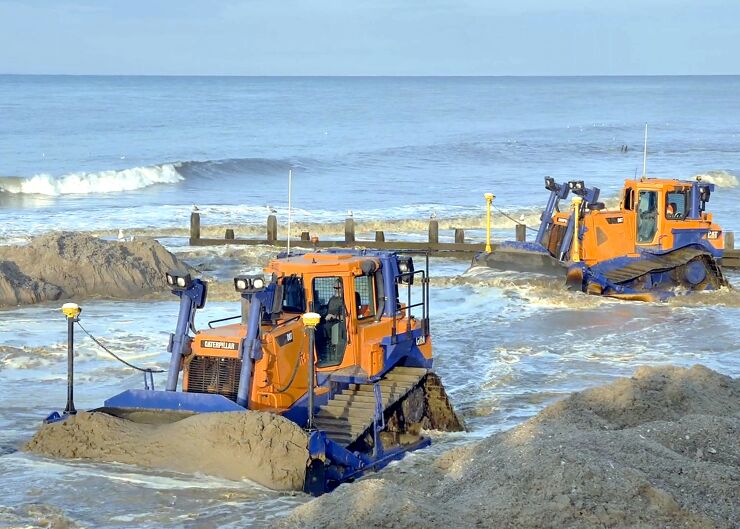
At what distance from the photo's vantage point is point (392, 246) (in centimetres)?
3181

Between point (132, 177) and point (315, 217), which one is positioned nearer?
point (315, 217)

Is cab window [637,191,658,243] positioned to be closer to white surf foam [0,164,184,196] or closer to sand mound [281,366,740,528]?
sand mound [281,366,740,528]

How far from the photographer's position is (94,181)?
54938 mm

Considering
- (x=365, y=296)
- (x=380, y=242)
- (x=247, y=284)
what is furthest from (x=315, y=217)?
(x=247, y=284)

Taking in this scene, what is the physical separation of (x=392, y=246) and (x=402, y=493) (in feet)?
72.4

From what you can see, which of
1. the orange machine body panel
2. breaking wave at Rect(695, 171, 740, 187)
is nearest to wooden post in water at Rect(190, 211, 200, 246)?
the orange machine body panel

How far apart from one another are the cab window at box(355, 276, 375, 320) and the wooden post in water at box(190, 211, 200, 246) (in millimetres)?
19561

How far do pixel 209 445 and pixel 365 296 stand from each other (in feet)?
9.28

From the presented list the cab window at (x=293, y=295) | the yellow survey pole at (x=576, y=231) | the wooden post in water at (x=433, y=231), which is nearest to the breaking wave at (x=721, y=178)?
the wooden post in water at (x=433, y=231)

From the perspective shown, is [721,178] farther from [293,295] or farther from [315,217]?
[293,295]

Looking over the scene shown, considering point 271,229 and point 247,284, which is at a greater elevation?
point 247,284

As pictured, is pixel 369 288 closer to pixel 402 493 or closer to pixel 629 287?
pixel 402 493

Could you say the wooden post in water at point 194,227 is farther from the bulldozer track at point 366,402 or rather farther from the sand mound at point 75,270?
the bulldozer track at point 366,402

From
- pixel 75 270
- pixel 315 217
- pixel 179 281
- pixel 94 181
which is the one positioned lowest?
pixel 75 270
